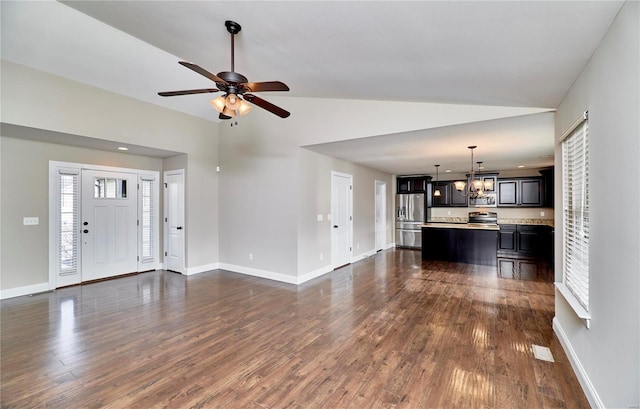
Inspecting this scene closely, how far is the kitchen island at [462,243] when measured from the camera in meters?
6.61

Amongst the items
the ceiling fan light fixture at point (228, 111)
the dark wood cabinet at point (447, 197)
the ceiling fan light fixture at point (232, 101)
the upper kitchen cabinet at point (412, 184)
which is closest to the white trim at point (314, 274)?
the ceiling fan light fixture at point (228, 111)

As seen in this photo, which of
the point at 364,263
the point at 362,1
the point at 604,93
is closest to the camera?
the point at 362,1

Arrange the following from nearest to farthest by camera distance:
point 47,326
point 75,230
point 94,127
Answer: point 47,326, point 94,127, point 75,230

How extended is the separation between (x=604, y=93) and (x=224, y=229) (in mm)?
6038

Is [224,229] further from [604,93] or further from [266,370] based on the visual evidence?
[604,93]

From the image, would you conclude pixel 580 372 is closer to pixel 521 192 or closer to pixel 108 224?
pixel 521 192

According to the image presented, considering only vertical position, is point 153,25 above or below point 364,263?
above

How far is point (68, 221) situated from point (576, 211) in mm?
7140

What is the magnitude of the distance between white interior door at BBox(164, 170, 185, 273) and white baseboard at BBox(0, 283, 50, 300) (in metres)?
1.96

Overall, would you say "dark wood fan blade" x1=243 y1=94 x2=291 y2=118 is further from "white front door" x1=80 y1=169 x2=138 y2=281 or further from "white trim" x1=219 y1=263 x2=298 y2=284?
"white front door" x1=80 y1=169 x2=138 y2=281

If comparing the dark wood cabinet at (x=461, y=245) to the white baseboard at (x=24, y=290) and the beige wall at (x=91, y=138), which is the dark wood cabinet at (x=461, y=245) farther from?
the white baseboard at (x=24, y=290)

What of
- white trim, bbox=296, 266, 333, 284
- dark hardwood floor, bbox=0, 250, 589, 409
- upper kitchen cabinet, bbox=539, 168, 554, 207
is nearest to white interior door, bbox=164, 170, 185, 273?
dark hardwood floor, bbox=0, 250, 589, 409

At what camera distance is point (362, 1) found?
162cm

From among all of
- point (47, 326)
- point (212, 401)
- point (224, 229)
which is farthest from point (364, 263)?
point (47, 326)
